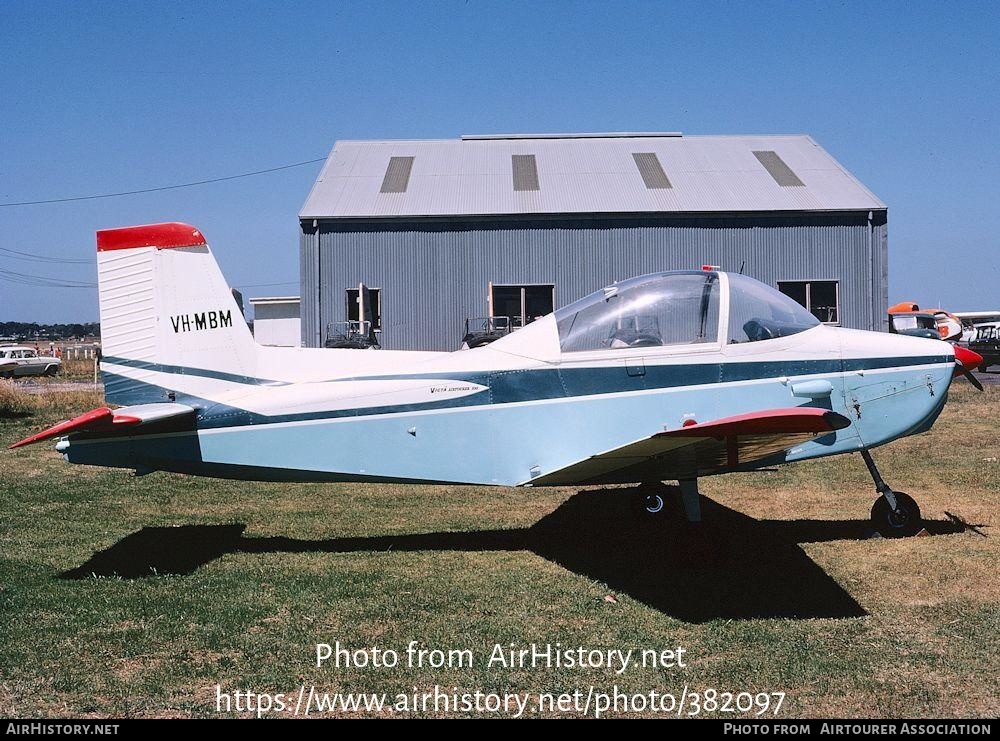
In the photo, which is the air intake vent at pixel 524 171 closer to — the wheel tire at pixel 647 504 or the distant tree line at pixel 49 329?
the wheel tire at pixel 647 504

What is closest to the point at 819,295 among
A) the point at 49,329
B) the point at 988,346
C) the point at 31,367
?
the point at 988,346

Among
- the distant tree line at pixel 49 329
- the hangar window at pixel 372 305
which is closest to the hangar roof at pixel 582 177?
the hangar window at pixel 372 305

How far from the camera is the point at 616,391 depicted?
6.09m

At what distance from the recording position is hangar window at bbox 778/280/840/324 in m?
25.7

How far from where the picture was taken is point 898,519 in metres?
6.93

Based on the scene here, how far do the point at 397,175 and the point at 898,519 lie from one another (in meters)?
23.2

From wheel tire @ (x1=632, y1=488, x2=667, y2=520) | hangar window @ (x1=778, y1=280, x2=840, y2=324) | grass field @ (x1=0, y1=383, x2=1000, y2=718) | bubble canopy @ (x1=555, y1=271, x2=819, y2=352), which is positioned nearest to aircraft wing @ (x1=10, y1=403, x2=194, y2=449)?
grass field @ (x1=0, y1=383, x2=1000, y2=718)

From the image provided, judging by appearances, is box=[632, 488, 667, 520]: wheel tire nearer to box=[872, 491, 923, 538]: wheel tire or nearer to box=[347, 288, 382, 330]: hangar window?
box=[872, 491, 923, 538]: wheel tire

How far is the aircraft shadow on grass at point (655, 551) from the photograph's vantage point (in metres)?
5.49

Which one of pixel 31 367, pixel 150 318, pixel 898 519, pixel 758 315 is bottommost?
pixel 898 519

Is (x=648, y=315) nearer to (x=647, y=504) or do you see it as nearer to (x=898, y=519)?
(x=647, y=504)

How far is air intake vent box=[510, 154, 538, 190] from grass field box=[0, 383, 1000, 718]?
18882mm
